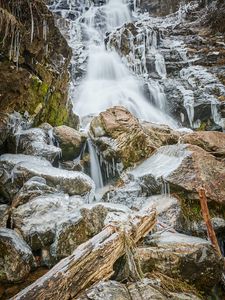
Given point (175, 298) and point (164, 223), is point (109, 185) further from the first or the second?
point (175, 298)

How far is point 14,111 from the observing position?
806cm

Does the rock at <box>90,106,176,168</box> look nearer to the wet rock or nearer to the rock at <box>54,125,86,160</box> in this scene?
the rock at <box>54,125,86,160</box>

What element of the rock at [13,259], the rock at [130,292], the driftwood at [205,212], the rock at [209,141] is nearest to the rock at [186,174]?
the rock at [209,141]

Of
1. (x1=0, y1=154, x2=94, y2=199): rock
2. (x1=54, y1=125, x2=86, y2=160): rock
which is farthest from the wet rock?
(x1=54, y1=125, x2=86, y2=160): rock

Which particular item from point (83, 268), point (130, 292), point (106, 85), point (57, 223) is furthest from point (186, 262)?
point (106, 85)

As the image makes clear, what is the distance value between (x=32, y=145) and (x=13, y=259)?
372 centimetres

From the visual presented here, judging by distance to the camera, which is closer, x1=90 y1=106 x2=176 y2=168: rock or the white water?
x1=90 y1=106 x2=176 y2=168: rock

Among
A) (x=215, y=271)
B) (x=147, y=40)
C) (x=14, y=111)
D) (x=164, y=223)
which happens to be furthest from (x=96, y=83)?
(x=215, y=271)

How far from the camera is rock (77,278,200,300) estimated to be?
3.36 metres

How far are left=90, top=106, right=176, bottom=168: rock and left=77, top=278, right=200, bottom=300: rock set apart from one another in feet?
16.1

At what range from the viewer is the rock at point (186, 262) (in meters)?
4.35

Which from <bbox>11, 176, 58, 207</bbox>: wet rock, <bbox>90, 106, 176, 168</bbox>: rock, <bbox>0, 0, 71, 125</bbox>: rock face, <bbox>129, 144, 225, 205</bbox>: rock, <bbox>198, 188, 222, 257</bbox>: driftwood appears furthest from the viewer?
<bbox>90, 106, 176, 168</bbox>: rock

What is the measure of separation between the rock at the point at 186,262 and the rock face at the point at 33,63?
519 centimetres

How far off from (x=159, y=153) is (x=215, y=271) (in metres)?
4.22
